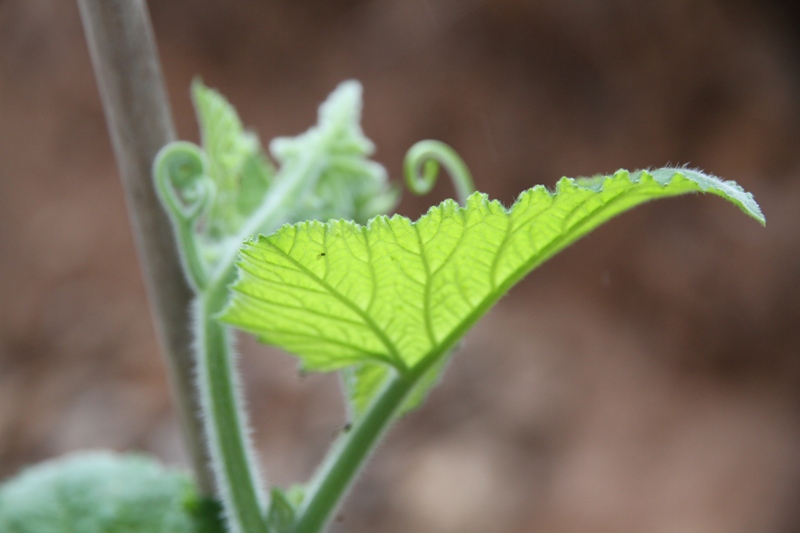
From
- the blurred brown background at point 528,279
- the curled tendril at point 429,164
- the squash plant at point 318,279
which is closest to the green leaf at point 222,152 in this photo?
the squash plant at point 318,279

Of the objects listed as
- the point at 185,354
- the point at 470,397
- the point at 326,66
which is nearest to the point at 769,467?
the point at 470,397

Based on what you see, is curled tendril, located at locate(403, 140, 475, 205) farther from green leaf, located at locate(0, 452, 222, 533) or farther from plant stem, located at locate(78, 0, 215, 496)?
green leaf, located at locate(0, 452, 222, 533)

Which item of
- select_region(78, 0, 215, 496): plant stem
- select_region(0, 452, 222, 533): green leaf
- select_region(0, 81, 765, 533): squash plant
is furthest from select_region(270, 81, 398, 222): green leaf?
select_region(0, 452, 222, 533): green leaf

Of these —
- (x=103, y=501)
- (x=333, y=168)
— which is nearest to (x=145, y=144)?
(x=333, y=168)

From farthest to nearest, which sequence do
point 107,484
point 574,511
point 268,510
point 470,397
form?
point 470,397
point 574,511
point 107,484
point 268,510

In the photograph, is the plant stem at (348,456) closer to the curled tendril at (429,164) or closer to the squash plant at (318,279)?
the squash plant at (318,279)

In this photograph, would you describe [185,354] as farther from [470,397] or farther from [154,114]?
[470,397]
